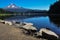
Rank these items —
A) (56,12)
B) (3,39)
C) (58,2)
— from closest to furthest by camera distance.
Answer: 1. (3,39)
2. (56,12)
3. (58,2)

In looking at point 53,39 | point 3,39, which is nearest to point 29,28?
point 53,39

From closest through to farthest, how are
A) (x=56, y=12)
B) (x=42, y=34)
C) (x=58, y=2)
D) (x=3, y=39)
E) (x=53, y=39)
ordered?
(x=3, y=39), (x=53, y=39), (x=42, y=34), (x=56, y=12), (x=58, y=2)

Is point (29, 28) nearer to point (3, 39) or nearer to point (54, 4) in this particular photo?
point (3, 39)

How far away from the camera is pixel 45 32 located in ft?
63.0

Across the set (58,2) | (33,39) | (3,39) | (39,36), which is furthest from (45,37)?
A: (58,2)

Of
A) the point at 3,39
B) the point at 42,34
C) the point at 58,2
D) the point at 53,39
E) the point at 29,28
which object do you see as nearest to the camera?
the point at 3,39

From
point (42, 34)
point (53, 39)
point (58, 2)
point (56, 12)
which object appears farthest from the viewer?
point (58, 2)

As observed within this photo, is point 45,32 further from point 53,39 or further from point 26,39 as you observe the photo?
point 26,39

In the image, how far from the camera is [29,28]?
22906 millimetres

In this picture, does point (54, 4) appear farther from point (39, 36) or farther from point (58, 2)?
point (39, 36)

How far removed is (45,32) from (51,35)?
102cm

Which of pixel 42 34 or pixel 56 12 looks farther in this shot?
pixel 56 12

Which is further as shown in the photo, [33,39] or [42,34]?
[42,34]

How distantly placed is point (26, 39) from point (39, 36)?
2.45 metres
